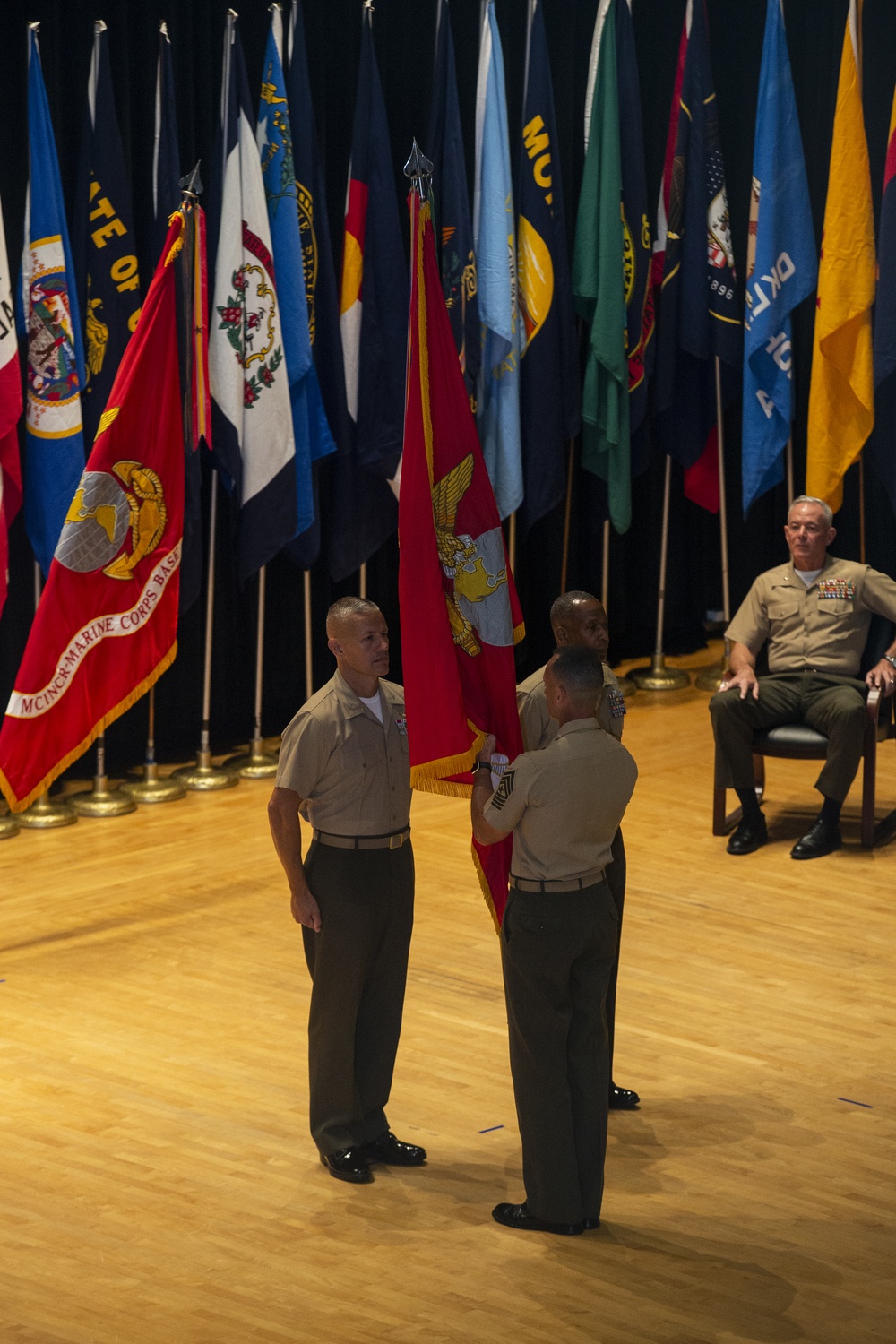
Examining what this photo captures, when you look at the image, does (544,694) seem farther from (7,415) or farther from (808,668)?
(7,415)

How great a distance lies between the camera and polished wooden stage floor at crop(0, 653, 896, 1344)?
140 inches

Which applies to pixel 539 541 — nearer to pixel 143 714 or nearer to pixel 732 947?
pixel 143 714

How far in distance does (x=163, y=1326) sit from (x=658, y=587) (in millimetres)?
6568

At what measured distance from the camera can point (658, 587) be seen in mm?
9586

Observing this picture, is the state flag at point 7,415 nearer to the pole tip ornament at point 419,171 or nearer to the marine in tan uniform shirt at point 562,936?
the pole tip ornament at point 419,171

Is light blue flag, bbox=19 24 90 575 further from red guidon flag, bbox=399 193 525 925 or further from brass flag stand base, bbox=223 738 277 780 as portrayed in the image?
red guidon flag, bbox=399 193 525 925

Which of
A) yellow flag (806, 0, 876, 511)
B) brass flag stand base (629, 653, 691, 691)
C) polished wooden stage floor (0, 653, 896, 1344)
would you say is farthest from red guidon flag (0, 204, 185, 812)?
brass flag stand base (629, 653, 691, 691)

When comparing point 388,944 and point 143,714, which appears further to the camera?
point 143,714

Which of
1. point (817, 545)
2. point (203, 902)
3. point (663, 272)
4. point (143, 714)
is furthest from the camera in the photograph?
point (663, 272)

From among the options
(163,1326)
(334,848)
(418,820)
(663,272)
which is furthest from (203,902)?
(663,272)

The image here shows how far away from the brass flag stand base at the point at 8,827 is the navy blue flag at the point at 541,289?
2.73 m

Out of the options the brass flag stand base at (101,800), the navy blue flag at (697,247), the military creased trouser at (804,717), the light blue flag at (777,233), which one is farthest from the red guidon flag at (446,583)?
the navy blue flag at (697,247)

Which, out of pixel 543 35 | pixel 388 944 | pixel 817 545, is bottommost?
pixel 388 944

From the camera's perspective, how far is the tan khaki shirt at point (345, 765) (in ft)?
13.2
